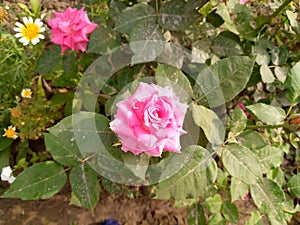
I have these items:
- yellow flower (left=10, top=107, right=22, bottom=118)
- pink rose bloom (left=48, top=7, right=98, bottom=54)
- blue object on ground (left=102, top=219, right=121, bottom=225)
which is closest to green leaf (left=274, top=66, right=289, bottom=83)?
pink rose bloom (left=48, top=7, right=98, bottom=54)

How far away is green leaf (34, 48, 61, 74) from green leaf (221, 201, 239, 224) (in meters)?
0.82

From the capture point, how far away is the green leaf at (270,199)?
3.57 feet

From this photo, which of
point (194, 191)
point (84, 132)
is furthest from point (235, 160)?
point (84, 132)

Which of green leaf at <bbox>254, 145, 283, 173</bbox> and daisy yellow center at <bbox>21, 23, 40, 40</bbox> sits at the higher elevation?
daisy yellow center at <bbox>21, 23, 40, 40</bbox>

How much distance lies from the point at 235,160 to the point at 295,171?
1.11 metres

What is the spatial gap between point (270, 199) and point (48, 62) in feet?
2.86

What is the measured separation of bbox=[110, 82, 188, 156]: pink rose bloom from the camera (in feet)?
2.52

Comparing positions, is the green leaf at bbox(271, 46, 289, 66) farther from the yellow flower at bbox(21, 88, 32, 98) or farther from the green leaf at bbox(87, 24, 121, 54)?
the yellow flower at bbox(21, 88, 32, 98)

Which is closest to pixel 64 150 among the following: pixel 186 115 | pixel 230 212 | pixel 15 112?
pixel 186 115

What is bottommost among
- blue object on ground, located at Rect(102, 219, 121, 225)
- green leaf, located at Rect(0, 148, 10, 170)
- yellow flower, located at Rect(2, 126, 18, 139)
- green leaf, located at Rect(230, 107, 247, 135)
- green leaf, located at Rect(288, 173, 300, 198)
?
blue object on ground, located at Rect(102, 219, 121, 225)

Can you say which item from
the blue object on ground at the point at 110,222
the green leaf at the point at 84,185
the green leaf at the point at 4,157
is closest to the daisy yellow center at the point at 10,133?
the green leaf at the point at 4,157

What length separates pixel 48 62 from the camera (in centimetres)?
133

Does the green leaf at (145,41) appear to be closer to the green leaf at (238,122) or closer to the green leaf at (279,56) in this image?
the green leaf at (238,122)

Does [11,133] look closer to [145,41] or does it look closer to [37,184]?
[37,184]
